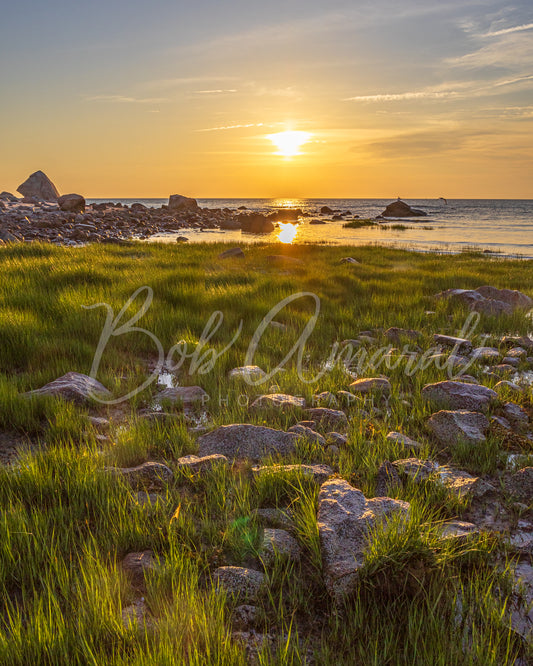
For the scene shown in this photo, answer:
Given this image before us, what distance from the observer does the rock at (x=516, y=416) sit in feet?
12.3

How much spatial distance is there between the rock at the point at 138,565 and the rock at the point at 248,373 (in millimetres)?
2803

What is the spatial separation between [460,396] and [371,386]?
34.7 inches

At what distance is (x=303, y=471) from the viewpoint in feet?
8.98

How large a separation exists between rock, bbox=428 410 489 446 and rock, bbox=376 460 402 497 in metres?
0.80

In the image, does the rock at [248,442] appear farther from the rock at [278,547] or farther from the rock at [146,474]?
the rock at [278,547]

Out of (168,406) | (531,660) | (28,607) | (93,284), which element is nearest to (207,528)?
(28,607)

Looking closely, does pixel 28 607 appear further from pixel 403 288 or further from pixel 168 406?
pixel 403 288

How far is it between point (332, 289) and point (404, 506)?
312 inches

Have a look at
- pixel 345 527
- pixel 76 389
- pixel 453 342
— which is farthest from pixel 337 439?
pixel 453 342

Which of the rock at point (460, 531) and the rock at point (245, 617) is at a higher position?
the rock at point (460, 531)

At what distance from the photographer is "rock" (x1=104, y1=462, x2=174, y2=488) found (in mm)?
2758

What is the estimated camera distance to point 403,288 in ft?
34.8

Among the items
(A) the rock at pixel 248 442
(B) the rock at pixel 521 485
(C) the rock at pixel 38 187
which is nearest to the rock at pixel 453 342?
(B) the rock at pixel 521 485

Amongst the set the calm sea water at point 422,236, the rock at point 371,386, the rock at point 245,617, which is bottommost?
the rock at point 245,617
